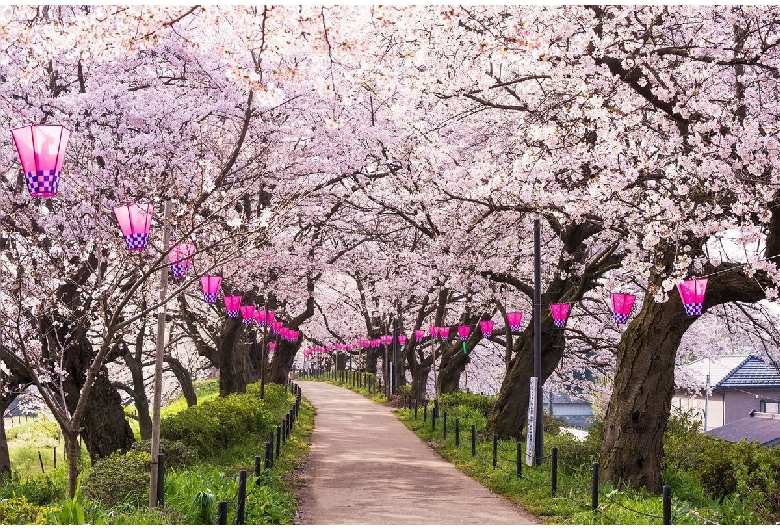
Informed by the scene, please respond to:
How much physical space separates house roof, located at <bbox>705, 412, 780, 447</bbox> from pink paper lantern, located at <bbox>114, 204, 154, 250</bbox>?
23357mm

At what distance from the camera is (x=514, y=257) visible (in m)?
19.6

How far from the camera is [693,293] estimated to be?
10.6 metres

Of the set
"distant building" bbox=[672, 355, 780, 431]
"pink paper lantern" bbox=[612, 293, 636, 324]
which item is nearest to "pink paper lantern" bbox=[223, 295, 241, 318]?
"pink paper lantern" bbox=[612, 293, 636, 324]

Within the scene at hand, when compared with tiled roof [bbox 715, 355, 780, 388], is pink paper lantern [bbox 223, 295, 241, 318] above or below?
above

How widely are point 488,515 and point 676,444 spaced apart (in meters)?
5.70

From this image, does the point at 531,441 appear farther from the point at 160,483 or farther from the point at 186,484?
the point at 160,483

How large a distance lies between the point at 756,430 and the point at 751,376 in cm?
1017

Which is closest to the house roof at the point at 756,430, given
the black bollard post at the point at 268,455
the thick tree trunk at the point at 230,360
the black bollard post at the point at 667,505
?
the thick tree trunk at the point at 230,360

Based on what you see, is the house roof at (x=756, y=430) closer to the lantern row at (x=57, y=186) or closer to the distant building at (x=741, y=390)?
the distant building at (x=741, y=390)

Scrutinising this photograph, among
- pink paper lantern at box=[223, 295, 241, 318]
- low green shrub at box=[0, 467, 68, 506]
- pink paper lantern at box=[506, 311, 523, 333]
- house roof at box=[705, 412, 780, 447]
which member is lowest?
house roof at box=[705, 412, 780, 447]

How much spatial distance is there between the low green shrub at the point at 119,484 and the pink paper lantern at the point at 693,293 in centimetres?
773

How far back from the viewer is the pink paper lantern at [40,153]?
6.93 metres

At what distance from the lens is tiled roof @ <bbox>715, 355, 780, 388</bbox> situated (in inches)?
1476

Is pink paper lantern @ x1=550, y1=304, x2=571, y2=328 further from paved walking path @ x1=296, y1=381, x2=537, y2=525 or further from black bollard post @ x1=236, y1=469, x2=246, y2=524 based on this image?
black bollard post @ x1=236, y1=469, x2=246, y2=524
